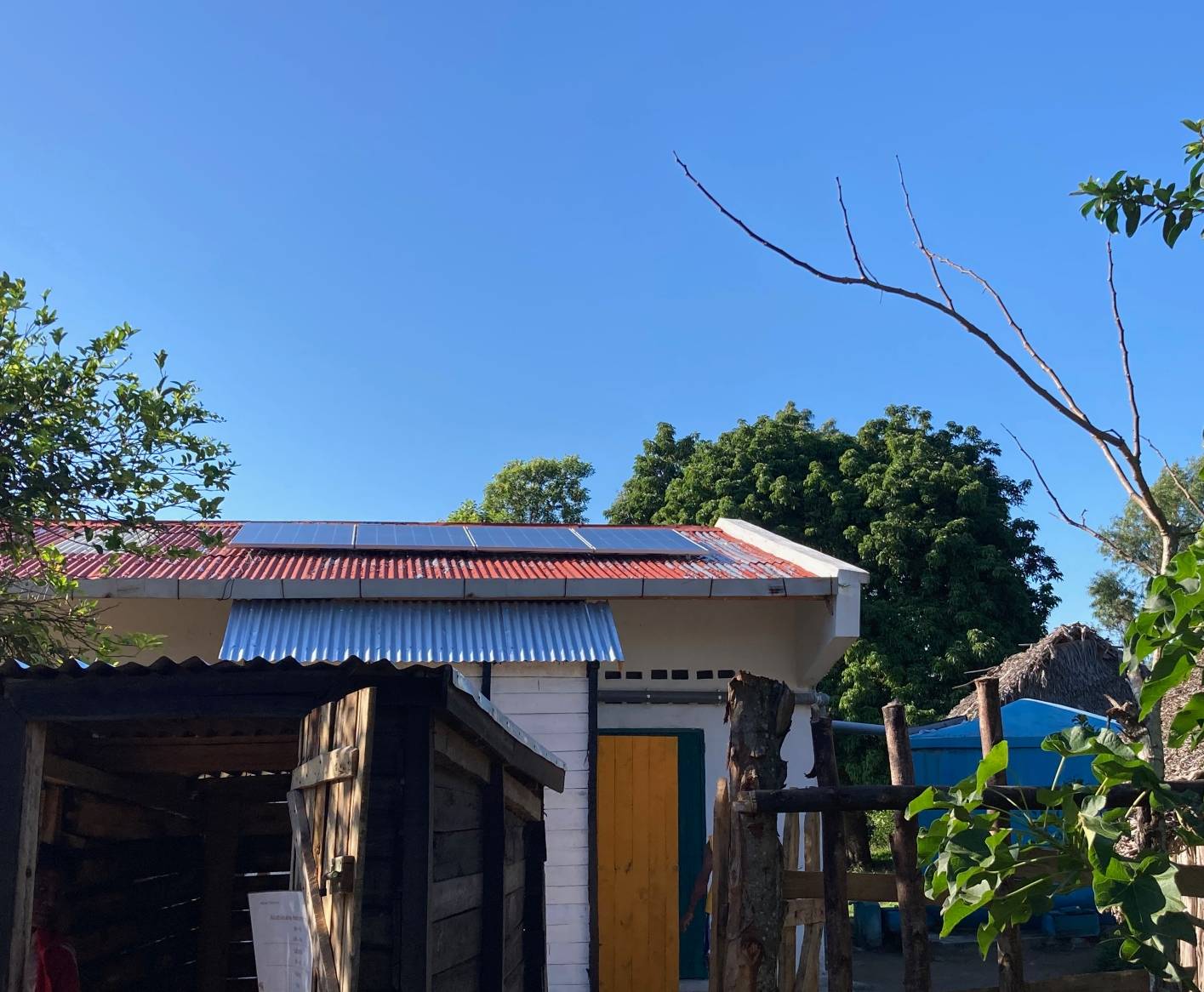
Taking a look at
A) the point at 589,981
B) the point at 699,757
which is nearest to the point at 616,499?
the point at 699,757

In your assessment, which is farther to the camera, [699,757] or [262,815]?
[699,757]

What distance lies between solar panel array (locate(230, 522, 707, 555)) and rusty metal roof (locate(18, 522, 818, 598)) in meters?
0.08

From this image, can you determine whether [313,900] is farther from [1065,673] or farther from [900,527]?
[900,527]

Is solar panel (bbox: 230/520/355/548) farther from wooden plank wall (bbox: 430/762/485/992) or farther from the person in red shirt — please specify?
wooden plank wall (bbox: 430/762/485/992)

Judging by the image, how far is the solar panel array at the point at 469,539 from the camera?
35.9ft

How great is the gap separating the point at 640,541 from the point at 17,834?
8182 millimetres

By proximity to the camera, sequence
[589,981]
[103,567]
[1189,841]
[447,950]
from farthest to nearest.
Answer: [103,567], [589,981], [447,950], [1189,841]

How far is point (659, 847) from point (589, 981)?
1628 millimetres

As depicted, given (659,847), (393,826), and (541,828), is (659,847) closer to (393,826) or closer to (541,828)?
(541,828)

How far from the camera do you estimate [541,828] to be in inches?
303

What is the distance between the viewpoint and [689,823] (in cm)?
1009

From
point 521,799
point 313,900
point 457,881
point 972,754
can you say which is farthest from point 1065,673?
point 313,900

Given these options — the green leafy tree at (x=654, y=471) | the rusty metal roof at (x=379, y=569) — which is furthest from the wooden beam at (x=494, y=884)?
the green leafy tree at (x=654, y=471)

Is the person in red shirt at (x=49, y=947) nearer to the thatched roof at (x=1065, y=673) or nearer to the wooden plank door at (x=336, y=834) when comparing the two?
the wooden plank door at (x=336, y=834)
